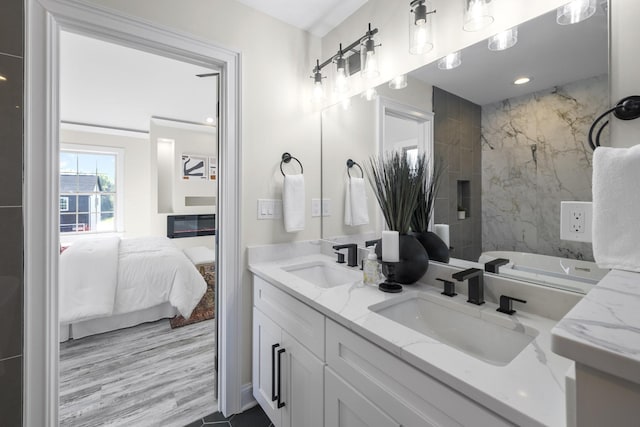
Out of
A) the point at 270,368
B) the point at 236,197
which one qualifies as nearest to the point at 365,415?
the point at 270,368

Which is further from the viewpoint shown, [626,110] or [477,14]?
[477,14]

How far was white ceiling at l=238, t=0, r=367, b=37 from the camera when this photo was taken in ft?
5.25

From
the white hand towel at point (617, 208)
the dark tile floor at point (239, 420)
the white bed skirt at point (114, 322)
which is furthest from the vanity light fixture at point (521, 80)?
the white bed skirt at point (114, 322)

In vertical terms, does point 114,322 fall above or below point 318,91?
below

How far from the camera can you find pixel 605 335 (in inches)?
14.5

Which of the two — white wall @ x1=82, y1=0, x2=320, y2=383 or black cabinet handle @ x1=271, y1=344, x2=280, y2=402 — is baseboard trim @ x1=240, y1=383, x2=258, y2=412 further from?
Result: black cabinet handle @ x1=271, y1=344, x2=280, y2=402

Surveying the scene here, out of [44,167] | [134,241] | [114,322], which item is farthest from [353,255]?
[134,241]

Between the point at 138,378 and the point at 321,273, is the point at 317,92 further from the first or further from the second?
the point at 138,378

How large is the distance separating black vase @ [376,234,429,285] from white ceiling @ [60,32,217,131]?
171 centimetres

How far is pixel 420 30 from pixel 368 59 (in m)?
0.34

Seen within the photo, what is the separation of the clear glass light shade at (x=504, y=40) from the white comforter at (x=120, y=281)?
2.82 meters

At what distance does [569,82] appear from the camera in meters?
0.88
